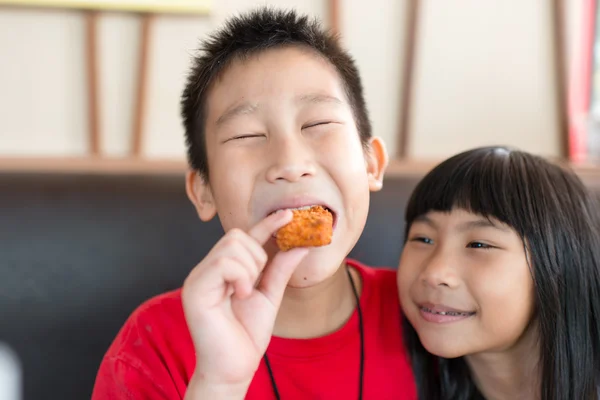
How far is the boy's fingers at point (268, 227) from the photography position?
908mm

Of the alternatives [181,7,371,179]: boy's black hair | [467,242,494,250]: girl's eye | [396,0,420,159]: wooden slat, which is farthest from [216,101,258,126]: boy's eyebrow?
[396,0,420,159]: wooden slat

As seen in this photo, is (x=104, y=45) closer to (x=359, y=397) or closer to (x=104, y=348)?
(x=104, y=348)

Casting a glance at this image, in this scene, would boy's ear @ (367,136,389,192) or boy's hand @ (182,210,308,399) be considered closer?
boy's hand @ (182,210,308,399)

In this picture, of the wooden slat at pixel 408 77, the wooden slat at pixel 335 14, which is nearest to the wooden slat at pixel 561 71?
the wooden slat at pixel 408 77

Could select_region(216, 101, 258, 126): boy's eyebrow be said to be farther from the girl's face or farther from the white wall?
the white wall

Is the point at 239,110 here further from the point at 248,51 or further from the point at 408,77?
the point at 408,77

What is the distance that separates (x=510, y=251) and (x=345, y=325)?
377 mm

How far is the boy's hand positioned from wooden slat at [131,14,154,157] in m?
1.34

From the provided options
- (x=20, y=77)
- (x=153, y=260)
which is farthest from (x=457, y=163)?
(x=20, y=77)

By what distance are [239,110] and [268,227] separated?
0.27m

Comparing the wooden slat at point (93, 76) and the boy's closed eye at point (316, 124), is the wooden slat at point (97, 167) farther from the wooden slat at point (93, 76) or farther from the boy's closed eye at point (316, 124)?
the boy's closed eye at point (316, 124)

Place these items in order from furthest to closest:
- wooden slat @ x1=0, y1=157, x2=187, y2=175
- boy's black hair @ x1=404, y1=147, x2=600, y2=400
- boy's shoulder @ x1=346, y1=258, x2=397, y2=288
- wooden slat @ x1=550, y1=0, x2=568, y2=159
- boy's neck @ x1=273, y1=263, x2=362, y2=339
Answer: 1. wooden slat @ x1=550, y1=0, x2=568, y2=159
2. wooden slat @ x1=0, y1=157, x2=187, y2=175
3. boy's shoulder @ x1=346, y1=258, x2=397, y2=288
4. boy's neck @ x1=273, y1=263, x2=362, y2=339
5. boy's black hair @ x1=404, y1=147, x2=600, y2=400

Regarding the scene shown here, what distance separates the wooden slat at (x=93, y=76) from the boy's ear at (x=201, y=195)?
3.19ft

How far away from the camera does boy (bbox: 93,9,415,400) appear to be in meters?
0.89
